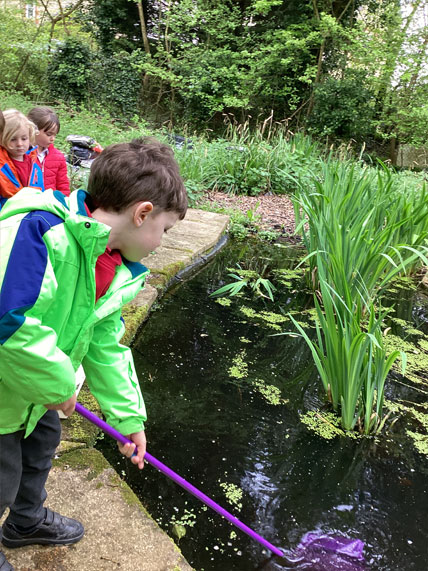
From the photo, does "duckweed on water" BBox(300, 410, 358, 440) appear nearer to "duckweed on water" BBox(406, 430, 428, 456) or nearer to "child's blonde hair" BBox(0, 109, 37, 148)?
"duckweed on water" BBox(406, 430, 428, 456)

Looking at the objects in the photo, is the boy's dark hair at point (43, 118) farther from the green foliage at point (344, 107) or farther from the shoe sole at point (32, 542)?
the green foliage at point (344, 107)

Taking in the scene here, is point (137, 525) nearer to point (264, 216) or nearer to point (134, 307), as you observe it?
point (134, 307)

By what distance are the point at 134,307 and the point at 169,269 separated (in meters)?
0.75

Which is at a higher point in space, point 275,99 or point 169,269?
point 275,99

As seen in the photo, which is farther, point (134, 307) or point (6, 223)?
point (134, 307)

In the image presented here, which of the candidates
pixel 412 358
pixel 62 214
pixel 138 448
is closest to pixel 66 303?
pixel 62 214

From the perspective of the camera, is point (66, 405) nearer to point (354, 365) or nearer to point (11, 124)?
point (354, 365)

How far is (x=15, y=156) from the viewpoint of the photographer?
2.50m

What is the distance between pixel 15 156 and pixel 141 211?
187cm

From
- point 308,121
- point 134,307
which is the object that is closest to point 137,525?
point 134,307

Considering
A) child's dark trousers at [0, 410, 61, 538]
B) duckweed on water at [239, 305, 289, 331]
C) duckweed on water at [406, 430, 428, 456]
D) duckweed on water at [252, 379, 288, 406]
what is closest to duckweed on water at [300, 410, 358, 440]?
duckweed on water at [252, 379, 288, 406]

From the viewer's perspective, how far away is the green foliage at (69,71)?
12961 millimetres

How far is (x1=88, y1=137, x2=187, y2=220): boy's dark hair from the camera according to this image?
1.01m

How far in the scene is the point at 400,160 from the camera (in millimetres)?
13828
